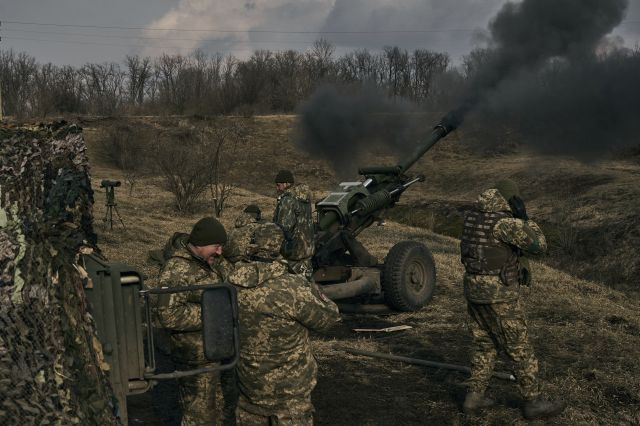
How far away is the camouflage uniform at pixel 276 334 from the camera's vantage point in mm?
3434

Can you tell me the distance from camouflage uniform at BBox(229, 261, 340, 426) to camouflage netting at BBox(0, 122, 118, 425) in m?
1.20

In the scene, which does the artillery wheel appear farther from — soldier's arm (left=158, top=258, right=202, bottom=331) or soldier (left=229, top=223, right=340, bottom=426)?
soldier (left=229, top=223, right=340, bottom=426)

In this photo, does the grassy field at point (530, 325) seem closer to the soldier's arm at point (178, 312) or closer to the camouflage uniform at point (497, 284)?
the camouflage uniform at point (497, 284)

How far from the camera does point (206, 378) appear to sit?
4.10 m

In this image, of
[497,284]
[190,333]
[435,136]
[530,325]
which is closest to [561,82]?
[435,136]

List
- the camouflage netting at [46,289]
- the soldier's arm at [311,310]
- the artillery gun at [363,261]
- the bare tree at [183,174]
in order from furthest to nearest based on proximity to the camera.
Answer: the bare tree at [183,174], the artillery gun at [363,261], the soldier's arm at [311,310], the camouflage netting at [46,289]

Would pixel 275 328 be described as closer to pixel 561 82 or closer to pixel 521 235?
pixel 521 235

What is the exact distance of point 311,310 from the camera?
3.43 m

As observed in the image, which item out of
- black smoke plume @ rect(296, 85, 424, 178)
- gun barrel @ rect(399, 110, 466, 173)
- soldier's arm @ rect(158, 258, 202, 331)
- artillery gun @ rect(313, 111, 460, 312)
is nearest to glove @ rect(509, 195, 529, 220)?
soldier's arm @ rect(158, 258, 202, 331)

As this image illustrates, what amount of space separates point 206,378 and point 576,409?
2.88 meters

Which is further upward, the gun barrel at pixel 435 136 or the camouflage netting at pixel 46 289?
the gun barrel at pixel 435 136

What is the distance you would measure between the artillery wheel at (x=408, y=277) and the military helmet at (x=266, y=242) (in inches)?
206

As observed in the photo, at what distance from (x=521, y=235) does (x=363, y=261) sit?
3.80m

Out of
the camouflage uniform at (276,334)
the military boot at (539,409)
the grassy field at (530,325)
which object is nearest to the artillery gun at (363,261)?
the grassy field at (530,325)
